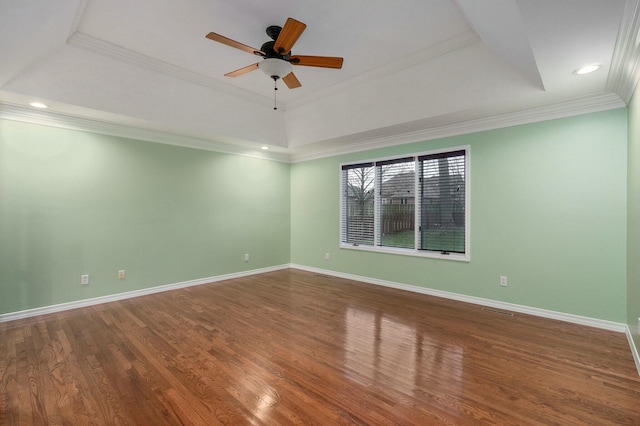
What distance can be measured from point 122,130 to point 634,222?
614cm

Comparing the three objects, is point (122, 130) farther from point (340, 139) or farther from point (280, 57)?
point (340, 139)

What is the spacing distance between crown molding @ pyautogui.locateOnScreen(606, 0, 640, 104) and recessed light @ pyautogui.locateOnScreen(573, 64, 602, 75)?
0.10 m

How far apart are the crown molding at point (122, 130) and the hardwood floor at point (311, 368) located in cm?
243

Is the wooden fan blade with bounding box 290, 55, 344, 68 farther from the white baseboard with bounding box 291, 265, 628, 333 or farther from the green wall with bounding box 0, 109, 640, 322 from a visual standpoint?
the white baseboard with bounding box 291, 265, 628, 333

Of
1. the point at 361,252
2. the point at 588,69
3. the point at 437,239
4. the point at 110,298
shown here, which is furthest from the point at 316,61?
the point at 110,298

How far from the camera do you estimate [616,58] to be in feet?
7.67

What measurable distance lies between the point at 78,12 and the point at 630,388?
5.44 metres

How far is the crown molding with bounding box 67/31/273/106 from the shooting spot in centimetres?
308

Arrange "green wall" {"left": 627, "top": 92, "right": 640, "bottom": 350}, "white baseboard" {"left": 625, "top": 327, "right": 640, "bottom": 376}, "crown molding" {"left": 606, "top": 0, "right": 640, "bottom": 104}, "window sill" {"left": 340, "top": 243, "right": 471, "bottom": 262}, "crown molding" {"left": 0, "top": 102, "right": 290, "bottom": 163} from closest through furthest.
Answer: "crown molding" {"left": 606, "top": 0, "right": 640, "bottom": 104}, "white baseboard" {"left": 625, "top": 327, "right": 640, "bottom": 376}, "green wall" {"left": 627, "top": 92, "right": 640, "bottom": 350}, "crown molding" {"left": 0, "top": 102, "right": 290, "bottom": 163}, "window sill" {"left": 340, "top": 243, "right": 471, "bottom": 262}

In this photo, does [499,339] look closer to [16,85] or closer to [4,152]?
[16,85]

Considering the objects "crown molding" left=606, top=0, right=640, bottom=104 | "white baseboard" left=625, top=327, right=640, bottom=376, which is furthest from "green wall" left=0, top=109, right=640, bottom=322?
"crown molding" left=606, top=0, right=640, bottom=104

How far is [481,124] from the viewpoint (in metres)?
3.96

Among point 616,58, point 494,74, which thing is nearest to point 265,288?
point 494,74

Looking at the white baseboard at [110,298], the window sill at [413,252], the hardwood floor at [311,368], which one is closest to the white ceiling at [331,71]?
the window sill at [413,252]
